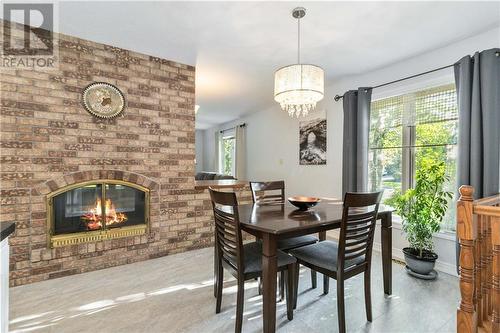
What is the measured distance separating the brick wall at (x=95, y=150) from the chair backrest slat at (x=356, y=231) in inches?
83.0

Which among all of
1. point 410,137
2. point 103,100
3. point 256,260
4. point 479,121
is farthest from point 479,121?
point 103,100

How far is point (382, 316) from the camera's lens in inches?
72.9

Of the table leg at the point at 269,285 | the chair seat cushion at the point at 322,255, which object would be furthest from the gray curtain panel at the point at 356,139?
the table leg at the point at 269,285

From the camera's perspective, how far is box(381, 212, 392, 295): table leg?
6.92 feet

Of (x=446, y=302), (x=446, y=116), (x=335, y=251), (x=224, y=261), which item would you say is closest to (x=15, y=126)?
(x=224, y=261)

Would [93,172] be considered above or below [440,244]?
above

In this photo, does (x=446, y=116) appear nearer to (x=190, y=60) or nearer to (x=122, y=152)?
(x=190, y=60)

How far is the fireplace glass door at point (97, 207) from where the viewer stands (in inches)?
98.8

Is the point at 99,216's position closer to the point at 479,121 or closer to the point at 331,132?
the point at 331,132

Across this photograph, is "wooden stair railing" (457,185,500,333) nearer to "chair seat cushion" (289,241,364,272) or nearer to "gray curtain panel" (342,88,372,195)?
"chair seat cushion" (289,241,364,272)

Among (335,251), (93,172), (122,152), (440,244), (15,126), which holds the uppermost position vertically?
(15,126)

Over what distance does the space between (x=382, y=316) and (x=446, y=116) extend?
2.19 metres

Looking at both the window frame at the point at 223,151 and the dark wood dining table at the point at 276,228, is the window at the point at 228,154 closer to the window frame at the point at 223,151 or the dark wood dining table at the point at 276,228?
the window frame at the point at 223,151

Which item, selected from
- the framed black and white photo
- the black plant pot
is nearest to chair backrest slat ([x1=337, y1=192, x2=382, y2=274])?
the black plant pot
